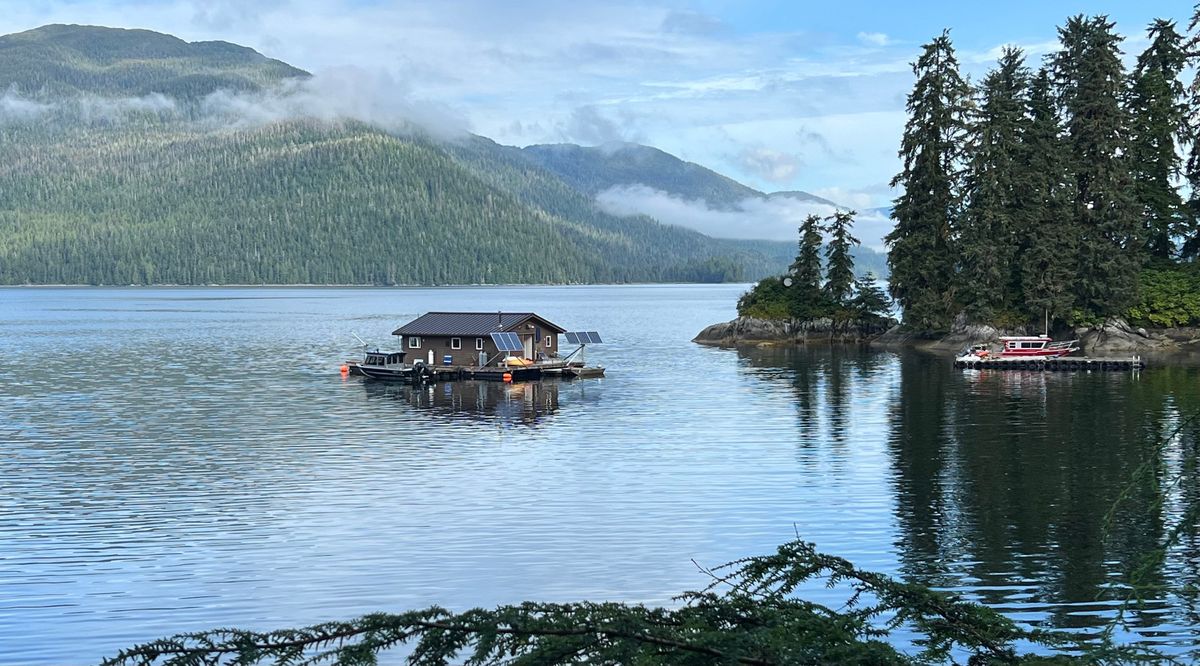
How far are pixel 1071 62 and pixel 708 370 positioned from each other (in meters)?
45.7

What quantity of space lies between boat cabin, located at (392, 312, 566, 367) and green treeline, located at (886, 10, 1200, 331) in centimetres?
4142

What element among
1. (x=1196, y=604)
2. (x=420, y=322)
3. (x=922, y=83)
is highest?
(x=922, y=83)

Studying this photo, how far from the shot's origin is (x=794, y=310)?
125m

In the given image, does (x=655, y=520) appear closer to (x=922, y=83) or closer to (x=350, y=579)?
(x=350, y=579)

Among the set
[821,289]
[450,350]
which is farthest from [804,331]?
[450,350]

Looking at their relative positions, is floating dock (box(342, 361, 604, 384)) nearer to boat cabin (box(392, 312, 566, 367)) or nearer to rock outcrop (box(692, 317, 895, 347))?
boat cabin (box(392, 312, 566, 367))

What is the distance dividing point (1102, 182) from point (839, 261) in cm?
2740

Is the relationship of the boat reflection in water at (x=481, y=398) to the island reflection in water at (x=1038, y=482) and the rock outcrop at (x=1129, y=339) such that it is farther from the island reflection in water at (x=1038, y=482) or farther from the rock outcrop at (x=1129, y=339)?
the rock outcrop at (x=1129, y=339)

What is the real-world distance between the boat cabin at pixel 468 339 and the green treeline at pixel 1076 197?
136ft

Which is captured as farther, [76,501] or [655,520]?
[76,501]

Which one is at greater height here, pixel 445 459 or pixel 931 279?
pixel 931 279

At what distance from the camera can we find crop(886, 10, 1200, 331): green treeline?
102 meters

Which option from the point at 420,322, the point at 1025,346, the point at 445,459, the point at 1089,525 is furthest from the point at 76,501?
the point at 1025,346

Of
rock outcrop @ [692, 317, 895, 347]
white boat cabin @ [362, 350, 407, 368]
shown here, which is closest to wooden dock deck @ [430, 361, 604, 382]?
white boat cabin @ [362, 350, 407, 368]
